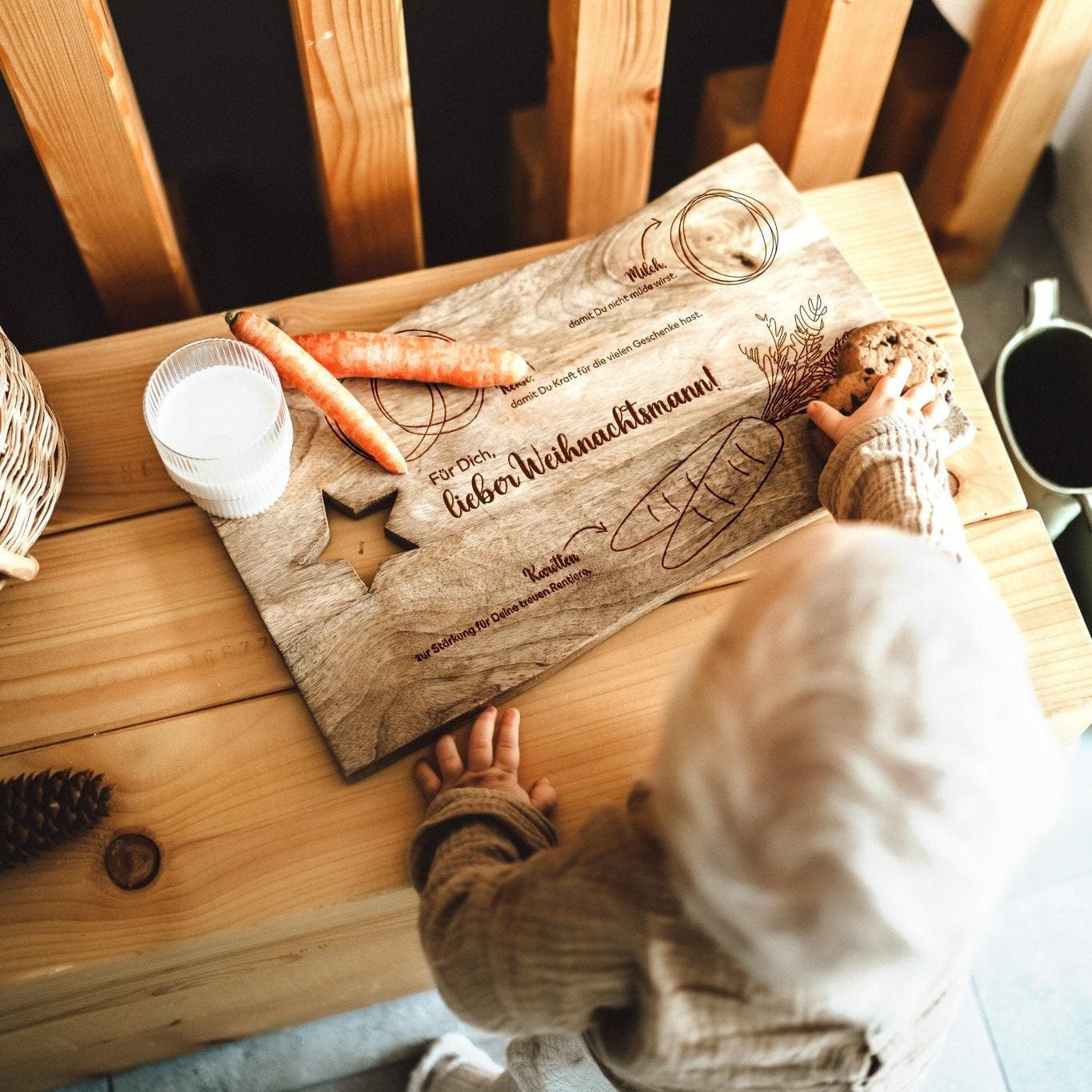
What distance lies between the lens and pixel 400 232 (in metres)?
1.18

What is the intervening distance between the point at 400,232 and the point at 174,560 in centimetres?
50

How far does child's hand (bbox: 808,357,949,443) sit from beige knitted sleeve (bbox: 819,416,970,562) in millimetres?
19

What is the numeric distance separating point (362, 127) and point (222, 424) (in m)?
0.39

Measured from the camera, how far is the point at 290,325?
3.42ft

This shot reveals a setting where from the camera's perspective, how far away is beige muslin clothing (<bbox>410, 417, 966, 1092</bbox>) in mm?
655

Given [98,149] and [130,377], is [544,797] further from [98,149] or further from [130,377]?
[98,149]

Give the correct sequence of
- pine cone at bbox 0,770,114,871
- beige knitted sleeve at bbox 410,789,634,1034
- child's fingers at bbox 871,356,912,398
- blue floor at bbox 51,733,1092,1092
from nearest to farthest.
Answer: beige knitted sleeve at bbox 410,789,634,1034, pine cone at bbox 0,770,114,871, child's fingers at bbox 871,356,912,398, blue floor at bbox 51,733,1092,1092

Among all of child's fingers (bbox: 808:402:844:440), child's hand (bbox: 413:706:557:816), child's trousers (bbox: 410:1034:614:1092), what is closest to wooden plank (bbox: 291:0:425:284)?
child's fingers (bbox: 808:402:844:440)

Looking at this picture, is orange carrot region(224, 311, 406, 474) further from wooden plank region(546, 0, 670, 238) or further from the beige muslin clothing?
wooden plank region(546, 0, 670, 238)

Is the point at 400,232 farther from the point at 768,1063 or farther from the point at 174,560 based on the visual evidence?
the point at 768,1063

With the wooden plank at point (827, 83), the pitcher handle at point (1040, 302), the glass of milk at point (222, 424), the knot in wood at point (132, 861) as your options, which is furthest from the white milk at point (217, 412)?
the pitcher handle at point (1040, 302)

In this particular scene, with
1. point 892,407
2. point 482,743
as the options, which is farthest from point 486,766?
point 892,407

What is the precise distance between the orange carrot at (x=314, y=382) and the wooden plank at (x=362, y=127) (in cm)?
25

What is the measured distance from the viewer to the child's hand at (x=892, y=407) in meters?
0.90
